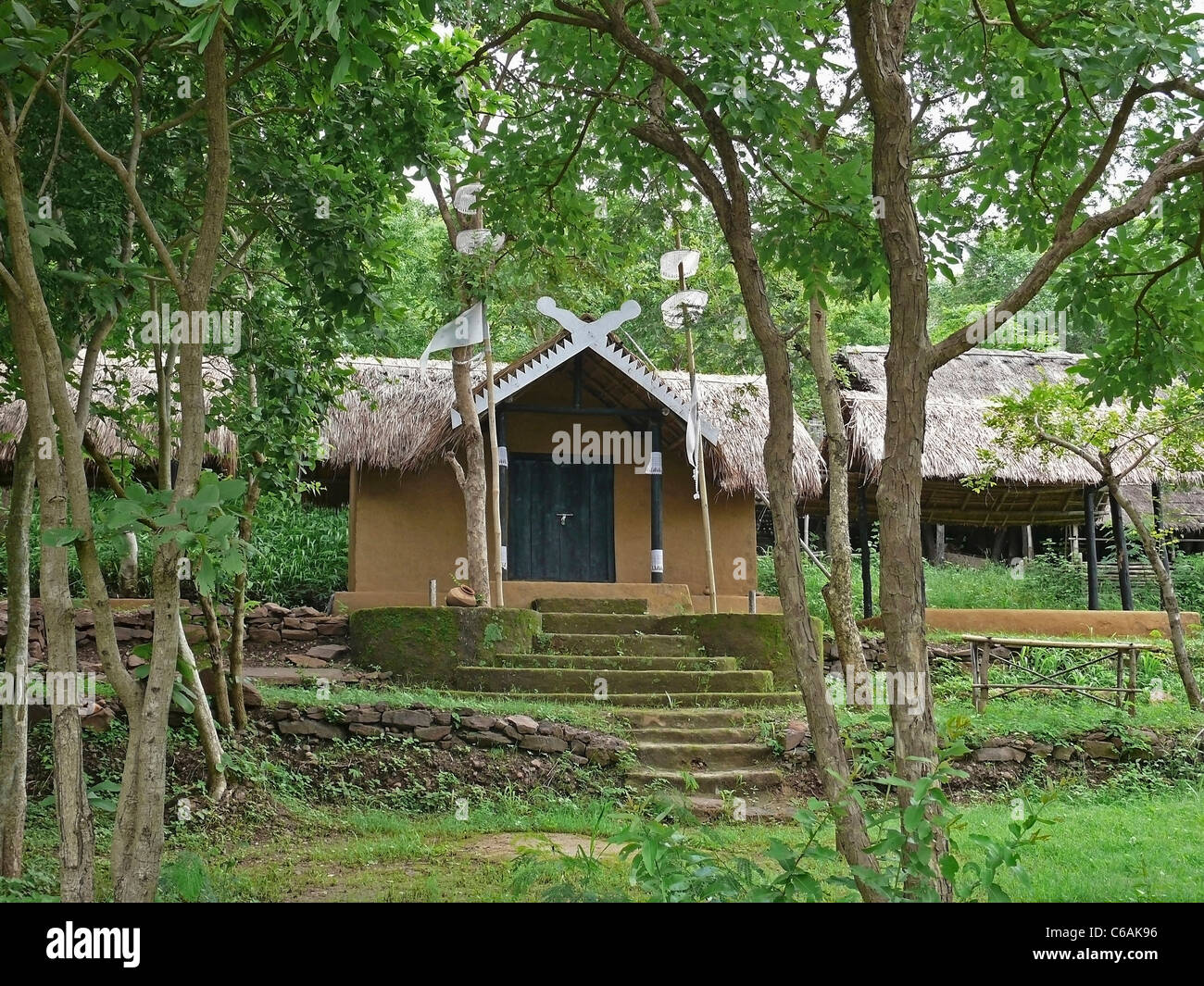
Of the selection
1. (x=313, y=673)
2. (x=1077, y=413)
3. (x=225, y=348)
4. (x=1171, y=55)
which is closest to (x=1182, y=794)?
(x=1077, y=413)

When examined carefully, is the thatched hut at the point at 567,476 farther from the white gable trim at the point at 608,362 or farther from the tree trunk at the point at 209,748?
the tree trunk at the point at 209,748

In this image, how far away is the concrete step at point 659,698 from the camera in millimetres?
9609

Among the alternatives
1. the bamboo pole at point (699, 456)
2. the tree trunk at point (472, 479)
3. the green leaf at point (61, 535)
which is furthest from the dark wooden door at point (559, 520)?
the green leaf at point (61, 535)

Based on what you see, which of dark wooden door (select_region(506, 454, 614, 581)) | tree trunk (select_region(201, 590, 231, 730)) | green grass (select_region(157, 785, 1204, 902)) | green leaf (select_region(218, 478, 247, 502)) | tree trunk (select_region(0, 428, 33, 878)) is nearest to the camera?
green leaf (select_region(218, 478, 247, 502))

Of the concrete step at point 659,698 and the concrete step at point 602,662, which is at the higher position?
the concrete step at point 602,662

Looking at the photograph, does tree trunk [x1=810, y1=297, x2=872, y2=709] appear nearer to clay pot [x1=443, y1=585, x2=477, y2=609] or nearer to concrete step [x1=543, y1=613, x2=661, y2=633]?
concrete step [x1=543, y1=613, x2=661, y2=633]

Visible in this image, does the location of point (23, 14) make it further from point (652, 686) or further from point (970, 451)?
point (970, 451)

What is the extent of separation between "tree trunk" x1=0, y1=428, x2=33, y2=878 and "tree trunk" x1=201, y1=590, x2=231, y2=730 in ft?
5.13

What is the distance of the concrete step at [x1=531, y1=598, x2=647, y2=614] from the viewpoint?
11781 mm

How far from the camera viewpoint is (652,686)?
10047 mm

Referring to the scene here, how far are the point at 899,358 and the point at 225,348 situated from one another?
4.23m

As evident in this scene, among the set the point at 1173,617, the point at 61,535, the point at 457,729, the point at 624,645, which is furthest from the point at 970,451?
the point at 61,535

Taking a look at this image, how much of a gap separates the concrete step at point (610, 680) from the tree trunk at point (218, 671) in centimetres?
252

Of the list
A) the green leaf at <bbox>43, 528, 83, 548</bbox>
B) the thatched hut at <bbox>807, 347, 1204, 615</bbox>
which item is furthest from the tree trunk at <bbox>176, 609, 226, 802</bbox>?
the thatched hut at <bbox>807, 347, 1204, 615</bbox>
